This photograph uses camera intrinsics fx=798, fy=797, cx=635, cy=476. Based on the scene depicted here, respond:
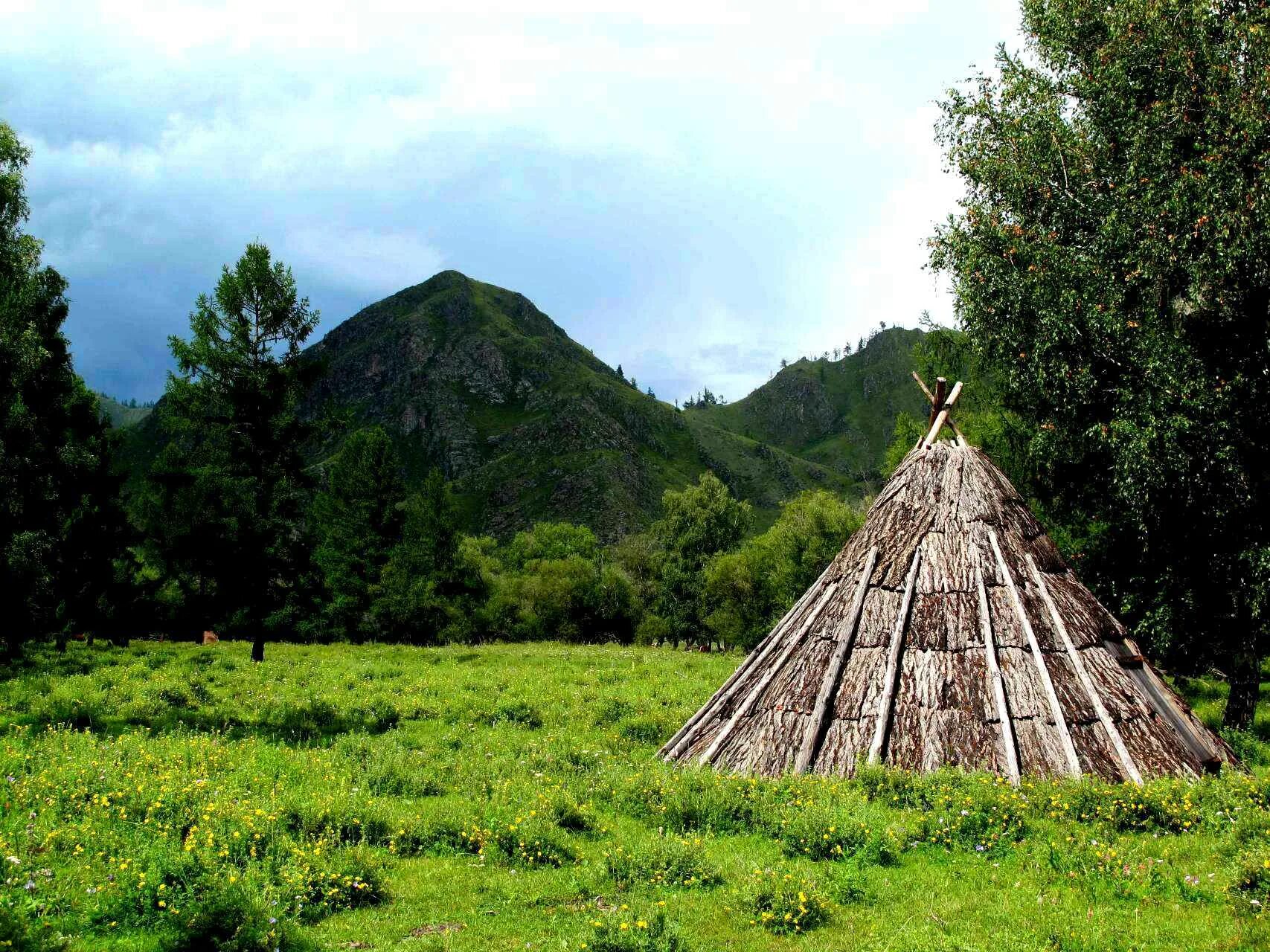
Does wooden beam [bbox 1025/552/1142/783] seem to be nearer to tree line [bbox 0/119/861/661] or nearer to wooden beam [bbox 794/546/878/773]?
wooden beam [bbox 794/546/878/773]

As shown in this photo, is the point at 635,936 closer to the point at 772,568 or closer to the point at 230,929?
the point at 230,929

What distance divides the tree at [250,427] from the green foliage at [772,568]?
3427 cm

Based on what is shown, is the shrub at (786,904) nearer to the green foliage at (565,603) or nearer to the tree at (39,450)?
the tree at (39,450)

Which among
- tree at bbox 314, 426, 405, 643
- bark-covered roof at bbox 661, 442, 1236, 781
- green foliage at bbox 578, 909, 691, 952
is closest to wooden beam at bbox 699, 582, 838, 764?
bark-covered roof at bbox 661, 442, 1236, 781

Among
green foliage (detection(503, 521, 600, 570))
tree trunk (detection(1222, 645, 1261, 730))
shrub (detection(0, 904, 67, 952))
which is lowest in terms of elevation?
shrub (detection(0, 904, 67, 952))

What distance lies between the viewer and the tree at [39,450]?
18.3 m

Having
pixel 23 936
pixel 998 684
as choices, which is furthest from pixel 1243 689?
pixel 23 936

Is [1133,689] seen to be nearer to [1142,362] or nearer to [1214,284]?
[1142,362]

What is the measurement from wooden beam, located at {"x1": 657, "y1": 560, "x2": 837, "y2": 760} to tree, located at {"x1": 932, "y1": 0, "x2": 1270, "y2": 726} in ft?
23.0

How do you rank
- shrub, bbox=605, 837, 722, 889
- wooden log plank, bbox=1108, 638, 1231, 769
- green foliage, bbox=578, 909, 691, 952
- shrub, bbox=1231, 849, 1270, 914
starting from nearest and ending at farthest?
1. green foliage, bbox=578, 909, 691, 952
2. shrub, bbox=1231, 849, 1270, 914
3. shrub, bbox=605, 837, 722, 889
4. wooden log plank, bbox=1108, 638, 1231, 769

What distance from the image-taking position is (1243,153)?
14.5 m

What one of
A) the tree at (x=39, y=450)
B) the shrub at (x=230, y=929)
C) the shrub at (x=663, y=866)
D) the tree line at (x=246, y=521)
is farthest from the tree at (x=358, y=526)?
the shrub at (x=230, y=929)

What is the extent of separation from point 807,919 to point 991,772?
523 centimetres

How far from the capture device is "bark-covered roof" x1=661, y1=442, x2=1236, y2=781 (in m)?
11.9
